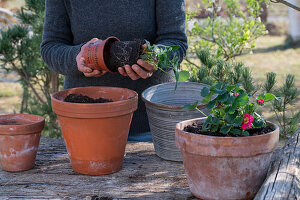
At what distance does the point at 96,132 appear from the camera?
147 cm

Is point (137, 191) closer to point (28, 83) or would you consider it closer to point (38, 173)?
point (38, 173)

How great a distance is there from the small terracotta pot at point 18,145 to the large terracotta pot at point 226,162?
60cm

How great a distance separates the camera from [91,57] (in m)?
1.60

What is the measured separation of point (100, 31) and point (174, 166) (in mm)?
805

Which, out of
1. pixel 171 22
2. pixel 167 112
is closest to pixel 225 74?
pixel 171 22

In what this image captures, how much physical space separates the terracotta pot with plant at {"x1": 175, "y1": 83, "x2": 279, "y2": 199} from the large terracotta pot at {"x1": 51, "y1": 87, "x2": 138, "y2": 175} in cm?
26

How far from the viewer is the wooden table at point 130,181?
120cm

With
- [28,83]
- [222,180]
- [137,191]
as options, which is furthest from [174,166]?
[28,83]

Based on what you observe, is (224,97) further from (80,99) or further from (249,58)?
(249,58)

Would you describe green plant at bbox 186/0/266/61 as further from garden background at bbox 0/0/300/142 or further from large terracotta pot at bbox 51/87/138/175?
large terracotta pot at bbox 51/87/138/175

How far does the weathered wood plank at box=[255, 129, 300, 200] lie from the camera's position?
3.63 feet

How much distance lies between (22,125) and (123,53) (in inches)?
18.1

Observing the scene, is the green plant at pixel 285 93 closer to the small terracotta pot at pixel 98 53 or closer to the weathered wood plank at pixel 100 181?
the weathered wood plank at pixel 100 181

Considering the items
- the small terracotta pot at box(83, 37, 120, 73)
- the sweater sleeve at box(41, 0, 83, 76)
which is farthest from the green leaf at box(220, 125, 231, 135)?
the sweater sleeve at box(41, 0, 83, 76)
